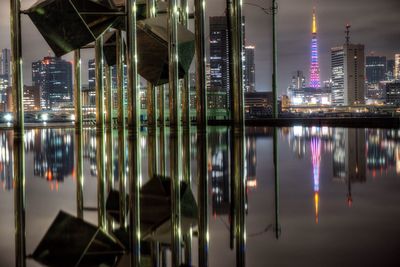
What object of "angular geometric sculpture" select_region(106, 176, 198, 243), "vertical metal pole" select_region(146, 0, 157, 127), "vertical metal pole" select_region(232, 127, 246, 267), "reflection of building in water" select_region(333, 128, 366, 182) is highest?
"vertical metal pole" select_region(146, 0, 157, 127)

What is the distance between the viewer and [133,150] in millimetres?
11211

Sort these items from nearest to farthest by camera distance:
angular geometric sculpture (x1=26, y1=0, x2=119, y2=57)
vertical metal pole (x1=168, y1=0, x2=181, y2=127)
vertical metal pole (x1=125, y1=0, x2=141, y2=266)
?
vertical metal pole (x1=125, y1=0, x2=141, y2=266)
angular geometric sculpture (x1=26, y1=0, x2=119, y2=57)
vertical metal pole (x1=168, y1=0, x2=181, y2=127)

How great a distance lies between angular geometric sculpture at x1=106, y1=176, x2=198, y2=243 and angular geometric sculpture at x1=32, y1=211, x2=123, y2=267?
0.18 m

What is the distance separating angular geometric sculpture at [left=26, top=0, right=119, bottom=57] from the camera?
44.5 feet

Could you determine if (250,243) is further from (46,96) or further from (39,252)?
(46,96)

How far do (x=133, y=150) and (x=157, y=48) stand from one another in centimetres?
566

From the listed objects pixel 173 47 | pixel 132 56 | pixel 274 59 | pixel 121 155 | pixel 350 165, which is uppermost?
Result: pixel 274 59

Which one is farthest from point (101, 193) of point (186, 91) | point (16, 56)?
point (186, 91)

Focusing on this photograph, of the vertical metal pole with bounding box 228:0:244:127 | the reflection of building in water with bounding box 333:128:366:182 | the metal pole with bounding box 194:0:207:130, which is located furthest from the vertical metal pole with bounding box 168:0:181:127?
the reflection of building in water with bounding box 333:128:366:182

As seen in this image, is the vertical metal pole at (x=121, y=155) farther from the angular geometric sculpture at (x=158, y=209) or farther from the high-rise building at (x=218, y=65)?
the high-rise building at (x=218, y=65)

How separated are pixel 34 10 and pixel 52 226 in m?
11.4

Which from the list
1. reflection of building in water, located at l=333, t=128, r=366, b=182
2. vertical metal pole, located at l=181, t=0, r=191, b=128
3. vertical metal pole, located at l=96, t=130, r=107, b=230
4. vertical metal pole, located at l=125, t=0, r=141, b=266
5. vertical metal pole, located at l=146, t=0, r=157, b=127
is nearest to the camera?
vertical metal pole, located at l=125, t=0, r=141, b=266

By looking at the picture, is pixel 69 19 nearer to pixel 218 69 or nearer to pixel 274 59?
pixel 274 59

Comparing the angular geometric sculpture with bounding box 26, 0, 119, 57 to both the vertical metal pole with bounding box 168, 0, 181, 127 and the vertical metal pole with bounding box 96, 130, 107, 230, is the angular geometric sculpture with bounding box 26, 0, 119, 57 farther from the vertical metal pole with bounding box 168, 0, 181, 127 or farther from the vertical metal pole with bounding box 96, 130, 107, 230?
the vertical metal pole with bounding box 96, 130, 107, 230
